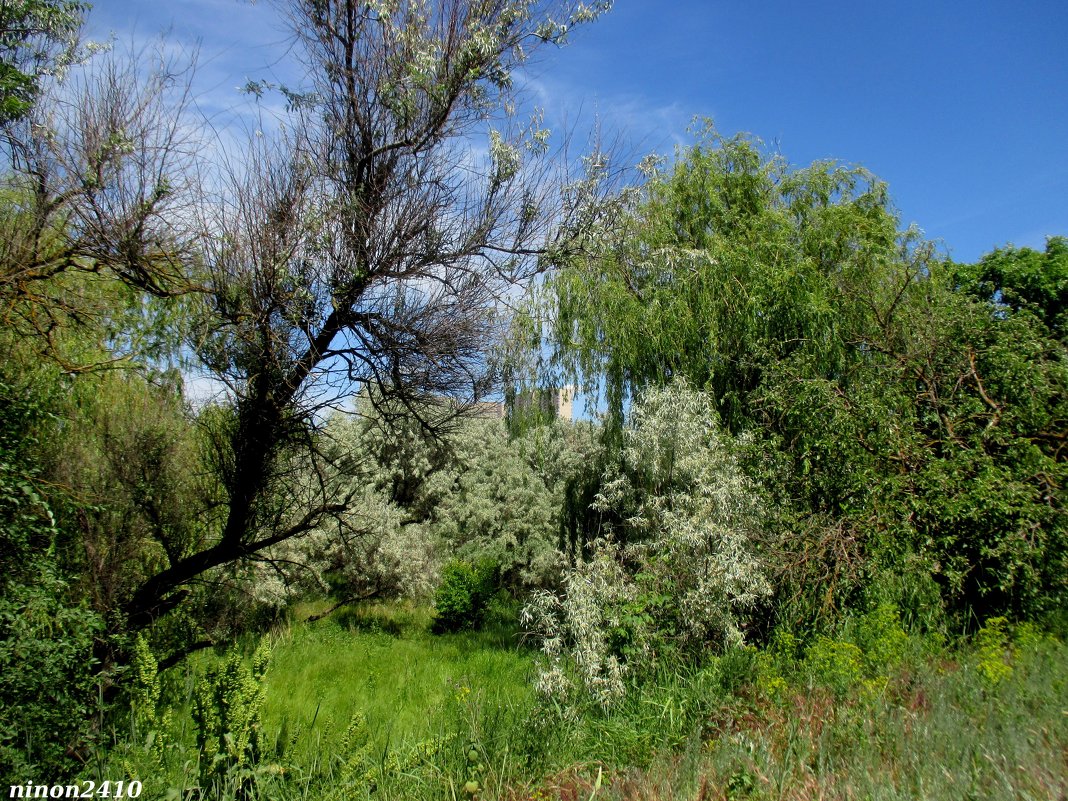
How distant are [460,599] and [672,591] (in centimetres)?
1063

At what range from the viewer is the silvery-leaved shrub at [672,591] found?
289 inches

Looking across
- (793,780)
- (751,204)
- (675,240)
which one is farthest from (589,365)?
(793,780)

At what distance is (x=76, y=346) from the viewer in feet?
22.2

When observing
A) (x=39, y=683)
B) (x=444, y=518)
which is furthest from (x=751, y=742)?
(x=444, y=518)

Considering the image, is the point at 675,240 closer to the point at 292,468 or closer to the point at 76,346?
the point at 292,468

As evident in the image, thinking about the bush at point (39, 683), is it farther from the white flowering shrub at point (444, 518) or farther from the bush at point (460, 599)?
the bush at point (460, 599)

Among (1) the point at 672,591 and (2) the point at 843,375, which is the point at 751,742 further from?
(2) the point at 843,375

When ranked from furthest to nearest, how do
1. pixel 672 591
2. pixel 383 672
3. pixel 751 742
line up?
pixel 383 672, pixel 672 591, pixel 751 742

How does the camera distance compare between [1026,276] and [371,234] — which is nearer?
[371,234]

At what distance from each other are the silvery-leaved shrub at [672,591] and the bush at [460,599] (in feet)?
28.7

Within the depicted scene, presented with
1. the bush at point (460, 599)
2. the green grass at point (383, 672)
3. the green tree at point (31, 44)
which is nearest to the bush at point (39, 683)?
the green grass at point (383, 672)

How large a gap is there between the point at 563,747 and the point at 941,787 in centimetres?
230

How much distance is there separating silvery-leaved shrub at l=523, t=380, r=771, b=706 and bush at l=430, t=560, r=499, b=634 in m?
8.76

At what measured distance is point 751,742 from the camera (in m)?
3.93
